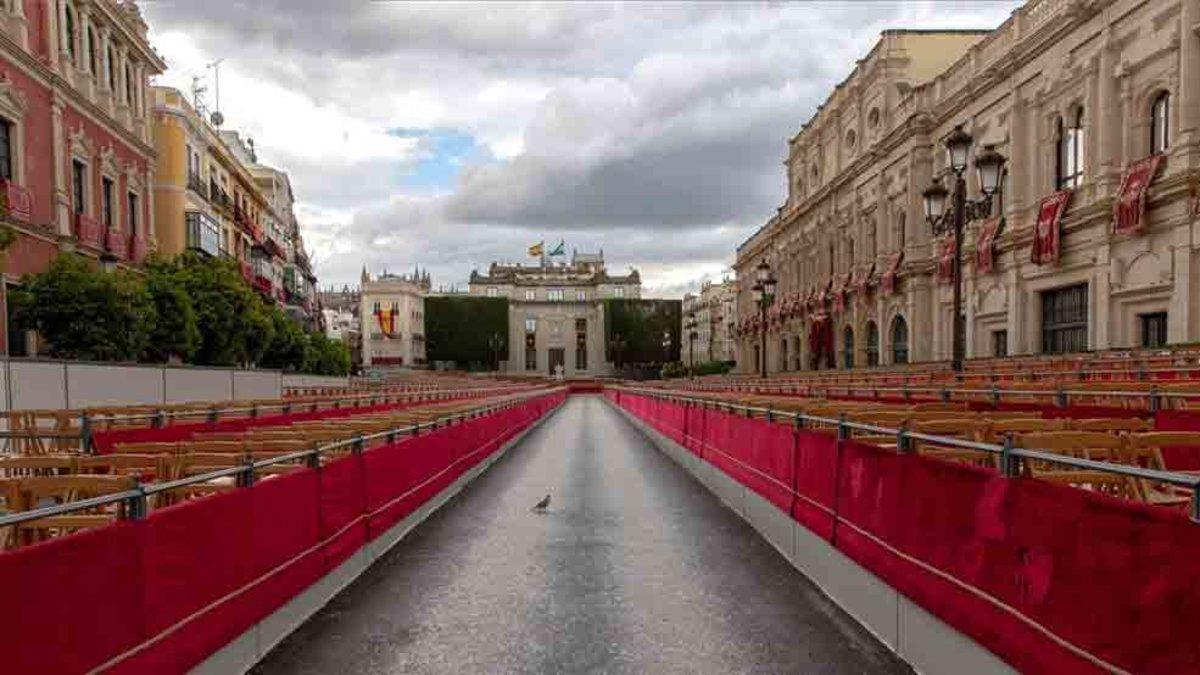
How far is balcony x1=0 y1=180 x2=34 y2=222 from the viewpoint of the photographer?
74.5ft

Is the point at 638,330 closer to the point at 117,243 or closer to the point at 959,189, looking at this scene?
the point at 117,243

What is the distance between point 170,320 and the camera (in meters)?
24.8

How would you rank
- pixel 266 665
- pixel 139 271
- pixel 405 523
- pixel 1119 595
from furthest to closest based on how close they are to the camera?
pixel 139 271 → pixel 405 523 → pixel 266 665 → pixel 1119 595

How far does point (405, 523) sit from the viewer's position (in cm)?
857

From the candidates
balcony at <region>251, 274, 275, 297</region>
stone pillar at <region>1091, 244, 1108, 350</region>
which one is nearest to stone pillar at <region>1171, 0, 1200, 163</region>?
stone pillar at <region>1091, 244, 1108, 350</region>

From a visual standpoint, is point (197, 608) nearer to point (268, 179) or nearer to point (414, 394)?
point (414, 394)

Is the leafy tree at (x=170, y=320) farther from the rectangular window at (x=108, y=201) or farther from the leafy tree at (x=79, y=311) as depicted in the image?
the rectangular window at (x=108, y=201)

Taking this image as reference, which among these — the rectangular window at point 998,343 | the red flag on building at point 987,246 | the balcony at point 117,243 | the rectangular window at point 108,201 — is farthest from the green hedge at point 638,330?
the rectangular window at point 108,201

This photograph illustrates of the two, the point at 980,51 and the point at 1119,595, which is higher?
the point at 980,51

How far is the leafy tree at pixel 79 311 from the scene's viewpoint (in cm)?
2025

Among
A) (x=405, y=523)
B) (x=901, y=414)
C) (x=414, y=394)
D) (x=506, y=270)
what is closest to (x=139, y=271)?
(x=414, y=394)

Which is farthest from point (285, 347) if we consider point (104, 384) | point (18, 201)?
point (104, 384)

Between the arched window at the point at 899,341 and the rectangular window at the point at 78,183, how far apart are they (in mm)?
42189

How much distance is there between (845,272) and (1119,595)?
5426 cm
